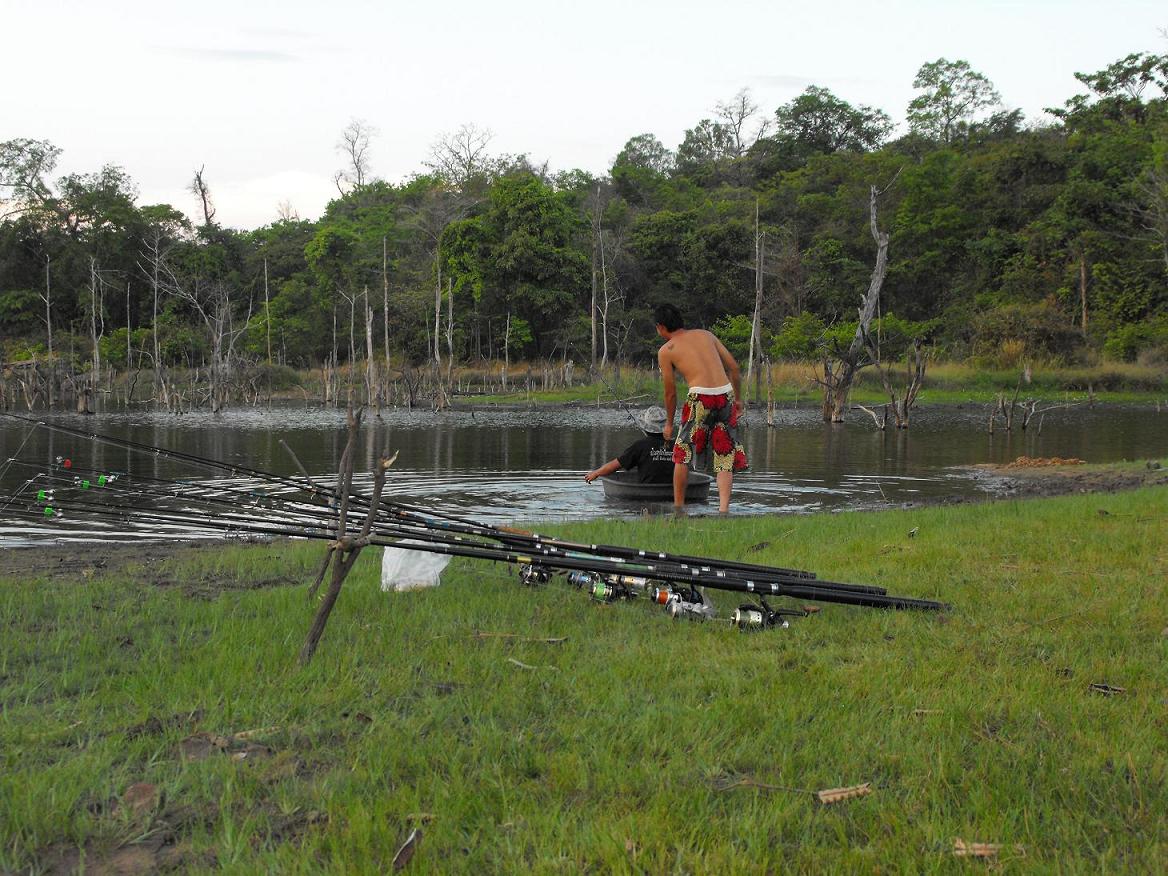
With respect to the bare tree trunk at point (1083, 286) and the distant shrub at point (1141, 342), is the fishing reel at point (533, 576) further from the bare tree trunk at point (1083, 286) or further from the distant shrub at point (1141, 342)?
the bare tree trunk at point (1083, 286)

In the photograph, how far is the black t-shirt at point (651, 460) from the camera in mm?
12109

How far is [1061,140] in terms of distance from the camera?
54250 mm

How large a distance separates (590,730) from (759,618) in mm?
1682

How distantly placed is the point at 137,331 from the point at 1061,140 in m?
50.6

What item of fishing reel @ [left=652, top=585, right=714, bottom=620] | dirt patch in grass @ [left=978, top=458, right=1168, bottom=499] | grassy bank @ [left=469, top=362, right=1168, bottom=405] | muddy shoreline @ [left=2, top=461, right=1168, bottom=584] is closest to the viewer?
fishing reel @ [left=652, top=585, right=714, bottom=620]

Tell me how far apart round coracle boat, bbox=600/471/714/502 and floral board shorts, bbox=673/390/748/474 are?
4.72ft

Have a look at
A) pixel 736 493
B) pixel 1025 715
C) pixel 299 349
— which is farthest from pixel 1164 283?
pixel 1025 715

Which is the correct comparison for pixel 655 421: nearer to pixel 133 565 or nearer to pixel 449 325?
pixel 133 565

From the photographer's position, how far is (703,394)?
9875mm

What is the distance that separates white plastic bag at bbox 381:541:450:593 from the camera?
5918 mm

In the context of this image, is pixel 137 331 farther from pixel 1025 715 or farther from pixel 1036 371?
pixel 1025 715

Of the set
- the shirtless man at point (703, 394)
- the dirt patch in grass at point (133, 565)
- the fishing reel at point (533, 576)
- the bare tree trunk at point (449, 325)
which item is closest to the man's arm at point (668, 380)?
the shirtless man at point (703, 394)

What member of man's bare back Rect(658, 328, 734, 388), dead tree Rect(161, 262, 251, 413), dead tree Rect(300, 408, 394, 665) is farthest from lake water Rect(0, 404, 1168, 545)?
dead tree Rect(300, 408, 394, 665)

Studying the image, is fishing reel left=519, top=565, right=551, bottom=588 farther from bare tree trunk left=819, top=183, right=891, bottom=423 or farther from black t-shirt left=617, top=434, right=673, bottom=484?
bare tree trunk left=819, top=183, right=891, bottom=423
